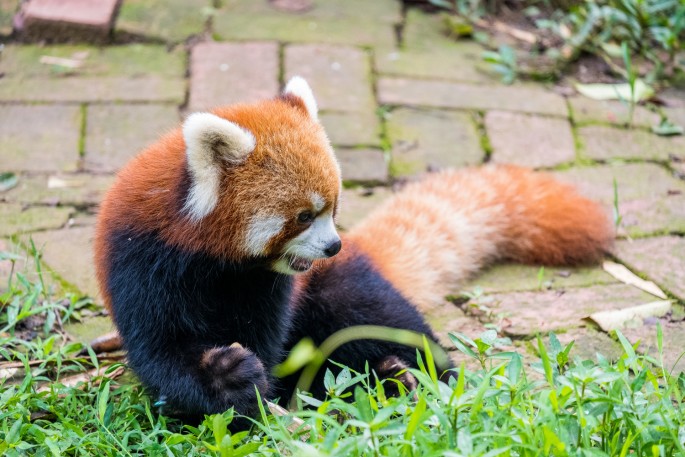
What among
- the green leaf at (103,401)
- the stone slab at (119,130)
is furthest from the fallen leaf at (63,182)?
the green leaf at (103,401)

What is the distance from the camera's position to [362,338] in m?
3.32

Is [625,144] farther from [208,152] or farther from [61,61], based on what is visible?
[61,61]

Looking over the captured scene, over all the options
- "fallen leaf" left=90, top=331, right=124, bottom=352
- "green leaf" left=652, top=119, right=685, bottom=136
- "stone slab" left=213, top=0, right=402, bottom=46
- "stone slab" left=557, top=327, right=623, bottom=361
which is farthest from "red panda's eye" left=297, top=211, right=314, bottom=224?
"stone slab" left=213, top=0, right=402, bottom=46

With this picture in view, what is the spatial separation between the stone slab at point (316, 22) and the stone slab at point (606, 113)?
1.29 meters

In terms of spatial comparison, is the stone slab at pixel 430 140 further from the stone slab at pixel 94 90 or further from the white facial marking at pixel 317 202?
the white facial marking at pixel 317 202

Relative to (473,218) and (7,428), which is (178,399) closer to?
(7,428)

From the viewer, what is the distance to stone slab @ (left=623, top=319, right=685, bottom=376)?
10.7 ft

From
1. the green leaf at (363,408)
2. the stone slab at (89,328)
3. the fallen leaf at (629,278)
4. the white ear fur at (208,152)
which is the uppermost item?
the white ear fur at (208,152)

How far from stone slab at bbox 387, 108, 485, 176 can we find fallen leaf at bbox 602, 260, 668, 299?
3.47 ft

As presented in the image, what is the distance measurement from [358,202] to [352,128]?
0.65 metres

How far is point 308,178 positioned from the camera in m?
2.90

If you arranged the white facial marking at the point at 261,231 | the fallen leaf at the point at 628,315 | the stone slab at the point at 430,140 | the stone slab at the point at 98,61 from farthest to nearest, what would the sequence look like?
the stone slab at the point at 98,61 → the stone slab at the point at 430,140 → the fallen leaf at the point at 628,315 → the white facial marking at the point at 261,231

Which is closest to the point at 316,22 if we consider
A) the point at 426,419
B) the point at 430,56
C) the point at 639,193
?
the point at 430,56

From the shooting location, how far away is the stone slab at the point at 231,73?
5.05m
